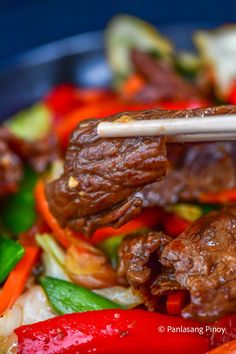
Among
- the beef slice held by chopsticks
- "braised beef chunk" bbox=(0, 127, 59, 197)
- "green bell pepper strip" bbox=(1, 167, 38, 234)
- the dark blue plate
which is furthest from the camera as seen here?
the dark blue plate

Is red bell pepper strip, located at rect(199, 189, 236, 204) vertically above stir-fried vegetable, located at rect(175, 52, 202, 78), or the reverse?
stir-fried vegetable, located at rect(175, 52, 202, 78)

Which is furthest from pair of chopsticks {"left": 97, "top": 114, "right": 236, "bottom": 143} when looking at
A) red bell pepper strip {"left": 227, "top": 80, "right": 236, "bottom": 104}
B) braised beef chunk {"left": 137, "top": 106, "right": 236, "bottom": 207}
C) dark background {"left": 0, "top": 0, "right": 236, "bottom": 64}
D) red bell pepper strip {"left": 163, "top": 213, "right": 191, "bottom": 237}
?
dark background {"left": 0, "top": 0, "right": 236, "bottom": 64}

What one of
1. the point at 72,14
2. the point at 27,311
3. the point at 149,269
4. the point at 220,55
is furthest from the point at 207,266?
the point at 72,14

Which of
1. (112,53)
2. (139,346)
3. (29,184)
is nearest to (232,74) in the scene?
(112,53)

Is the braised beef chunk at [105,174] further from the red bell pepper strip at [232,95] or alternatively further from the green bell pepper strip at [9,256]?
the red bell pepper strip at [232,95]

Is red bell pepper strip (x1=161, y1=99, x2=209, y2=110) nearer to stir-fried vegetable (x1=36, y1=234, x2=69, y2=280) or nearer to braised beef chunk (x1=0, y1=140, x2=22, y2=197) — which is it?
braised beef chunk (x1=0, y1=140, x2=22, y2=197)

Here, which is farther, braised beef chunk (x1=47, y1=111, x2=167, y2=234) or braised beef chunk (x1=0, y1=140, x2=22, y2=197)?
braised beef chunk (x1=0, y1=140, x2=22, y2=197)
